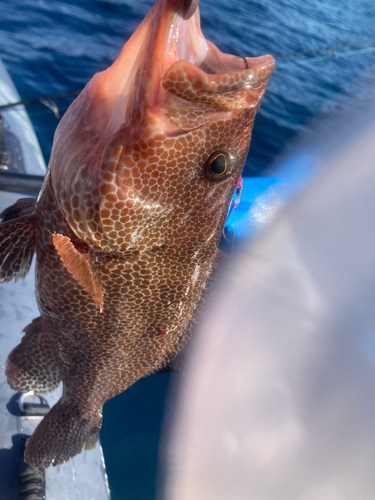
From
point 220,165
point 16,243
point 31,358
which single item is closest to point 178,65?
point 220,165

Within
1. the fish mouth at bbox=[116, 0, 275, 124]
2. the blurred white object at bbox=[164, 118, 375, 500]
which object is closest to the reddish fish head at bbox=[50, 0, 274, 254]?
the fish mouth at bbox=[116, 0, 275, 124]

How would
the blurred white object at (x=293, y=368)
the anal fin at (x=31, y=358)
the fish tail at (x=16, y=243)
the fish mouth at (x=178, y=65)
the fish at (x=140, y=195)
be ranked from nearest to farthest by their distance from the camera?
1. the fish mouth at (x=178, y=65)
2. the fish at (x=140, y=195)
3. the fish tail at (x=16, y=243)
4. the anal fin at (x=31, y=358)
5. the blurred white object at (x=293, y=368)

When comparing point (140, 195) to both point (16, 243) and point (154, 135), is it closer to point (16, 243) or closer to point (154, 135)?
point (154, 135)

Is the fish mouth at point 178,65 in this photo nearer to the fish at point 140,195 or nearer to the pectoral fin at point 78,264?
the fish at point 140,195

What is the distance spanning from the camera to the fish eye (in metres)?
1.61

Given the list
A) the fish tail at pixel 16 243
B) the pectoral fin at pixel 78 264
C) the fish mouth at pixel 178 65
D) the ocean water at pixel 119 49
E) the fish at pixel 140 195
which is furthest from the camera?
the ocean water at pixel 119 49

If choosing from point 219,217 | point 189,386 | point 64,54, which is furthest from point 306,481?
point 64,54

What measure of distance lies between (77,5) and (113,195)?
10127 mm

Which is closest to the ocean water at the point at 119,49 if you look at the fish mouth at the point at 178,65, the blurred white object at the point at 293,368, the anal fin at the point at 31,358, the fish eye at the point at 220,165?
the blurred white object at the point at 293,368

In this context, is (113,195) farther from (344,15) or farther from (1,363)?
(344,15)

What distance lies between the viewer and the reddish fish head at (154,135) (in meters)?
1.42

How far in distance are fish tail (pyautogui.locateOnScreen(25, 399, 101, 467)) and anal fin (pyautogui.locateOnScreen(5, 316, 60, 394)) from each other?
0.73 ft

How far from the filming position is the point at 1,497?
251 cm

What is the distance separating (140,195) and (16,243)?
655mm
